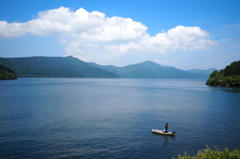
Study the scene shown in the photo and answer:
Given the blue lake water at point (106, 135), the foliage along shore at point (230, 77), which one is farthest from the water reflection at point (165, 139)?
the foliage along shore at point (230, 77)

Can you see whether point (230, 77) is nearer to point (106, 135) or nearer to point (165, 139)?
point (165, 139)

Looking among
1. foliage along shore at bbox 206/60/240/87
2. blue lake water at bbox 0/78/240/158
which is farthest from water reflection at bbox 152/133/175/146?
foliage along shore at bbox 206/60/240/87

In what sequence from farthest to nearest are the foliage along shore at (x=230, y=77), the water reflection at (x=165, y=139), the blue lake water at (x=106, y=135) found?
the foliage along shore at (x=230, y=77), the water reflection at (x=165, y=139), the blue lake water at (x=106, y=135)

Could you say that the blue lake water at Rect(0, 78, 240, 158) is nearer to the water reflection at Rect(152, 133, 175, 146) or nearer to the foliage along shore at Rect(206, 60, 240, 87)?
the water reflection at Rect(152, 133, 175, 146)

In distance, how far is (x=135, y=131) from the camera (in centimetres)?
3622

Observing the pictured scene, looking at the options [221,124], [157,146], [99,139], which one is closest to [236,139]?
[221,124]

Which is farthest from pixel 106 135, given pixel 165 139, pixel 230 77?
pixel 230 77

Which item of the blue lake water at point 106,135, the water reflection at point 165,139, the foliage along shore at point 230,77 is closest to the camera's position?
the blue lake water at point 106,135

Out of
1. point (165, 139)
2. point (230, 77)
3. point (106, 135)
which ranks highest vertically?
point (230, 77)

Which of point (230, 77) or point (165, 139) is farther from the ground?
point (230, 77)

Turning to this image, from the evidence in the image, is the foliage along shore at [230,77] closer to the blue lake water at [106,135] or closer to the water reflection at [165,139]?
the blue lake water at [106,135]

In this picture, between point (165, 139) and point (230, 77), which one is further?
point (230, 77)

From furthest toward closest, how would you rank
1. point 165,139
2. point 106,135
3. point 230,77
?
point 230,77, point 106,135, point 165,139

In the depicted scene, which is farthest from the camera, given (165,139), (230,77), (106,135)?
(230,77)
